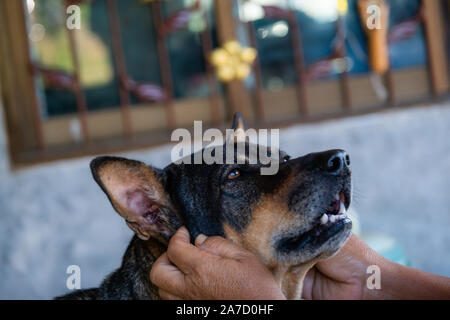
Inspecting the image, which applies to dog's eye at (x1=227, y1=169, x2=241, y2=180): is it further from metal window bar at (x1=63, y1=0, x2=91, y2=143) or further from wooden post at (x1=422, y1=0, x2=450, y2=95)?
wooden post at (x1=422, y1=0, x2=450, y2=95)

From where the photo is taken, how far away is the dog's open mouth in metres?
2.04

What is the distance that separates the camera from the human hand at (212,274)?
1719 mm

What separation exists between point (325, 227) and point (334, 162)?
0.28 meters

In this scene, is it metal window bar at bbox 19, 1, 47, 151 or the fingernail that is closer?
the fingernail

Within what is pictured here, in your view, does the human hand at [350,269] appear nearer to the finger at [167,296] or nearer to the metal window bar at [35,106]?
the finger at [167,296]

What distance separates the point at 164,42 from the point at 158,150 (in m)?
1.15


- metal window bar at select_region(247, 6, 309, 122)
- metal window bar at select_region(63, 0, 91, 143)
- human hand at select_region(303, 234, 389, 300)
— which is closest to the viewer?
human hand at select_region(303, 234, 389, 300)

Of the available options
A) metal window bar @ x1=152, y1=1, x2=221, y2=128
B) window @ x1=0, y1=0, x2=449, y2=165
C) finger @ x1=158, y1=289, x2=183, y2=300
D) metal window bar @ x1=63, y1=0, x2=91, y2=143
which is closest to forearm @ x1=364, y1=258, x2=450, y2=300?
finger @ x1=158, y1=289, x2=183, y2=300

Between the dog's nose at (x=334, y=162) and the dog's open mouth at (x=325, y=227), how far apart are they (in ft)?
0.36

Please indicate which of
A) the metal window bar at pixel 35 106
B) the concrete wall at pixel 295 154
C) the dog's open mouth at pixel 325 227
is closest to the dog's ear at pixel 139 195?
the dog's open mouth at pixel 325 227

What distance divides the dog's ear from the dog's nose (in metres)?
0.75

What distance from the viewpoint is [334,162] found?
202cm

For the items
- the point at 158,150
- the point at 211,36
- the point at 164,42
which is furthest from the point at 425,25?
the point at 158,150
